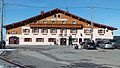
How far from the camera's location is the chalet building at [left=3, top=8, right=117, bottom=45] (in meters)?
50.4

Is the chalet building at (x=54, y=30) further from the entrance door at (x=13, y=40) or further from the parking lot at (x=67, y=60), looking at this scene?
the parking lot at (x=67, y=60)

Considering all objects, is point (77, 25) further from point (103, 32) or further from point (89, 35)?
point (103, 32)

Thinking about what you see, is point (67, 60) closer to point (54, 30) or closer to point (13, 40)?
point (54, 30)

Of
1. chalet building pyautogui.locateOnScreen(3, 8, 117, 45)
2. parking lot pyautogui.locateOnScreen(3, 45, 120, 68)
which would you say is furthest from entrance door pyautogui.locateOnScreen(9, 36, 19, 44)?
parking lot pyautogui.locateOnScreen(3, 45, 120, 68)

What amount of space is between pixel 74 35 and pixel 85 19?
5.84 meters

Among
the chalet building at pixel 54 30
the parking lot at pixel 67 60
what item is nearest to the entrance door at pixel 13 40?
the chalet building at pixel 54 30

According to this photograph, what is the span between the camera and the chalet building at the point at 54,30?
50438mm

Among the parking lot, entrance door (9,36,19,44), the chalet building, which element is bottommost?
the parking lot

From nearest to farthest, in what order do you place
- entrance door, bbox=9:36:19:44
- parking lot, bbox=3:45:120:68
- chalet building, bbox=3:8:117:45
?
parking lot, bbox=3:45:120:68 < entrance door, bbox=9:36:19:44 < chalet building, bbox=3:8:117:45

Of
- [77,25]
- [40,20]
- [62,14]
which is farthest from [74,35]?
[40,20]

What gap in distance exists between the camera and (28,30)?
5094cm

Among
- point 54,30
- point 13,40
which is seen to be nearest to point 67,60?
point 54,30

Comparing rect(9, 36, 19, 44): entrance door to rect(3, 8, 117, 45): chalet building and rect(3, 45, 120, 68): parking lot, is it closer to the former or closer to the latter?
rect(3, 8, 117, 45): chalet building

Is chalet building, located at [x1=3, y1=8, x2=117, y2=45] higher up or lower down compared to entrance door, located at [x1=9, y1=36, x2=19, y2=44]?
higher up
